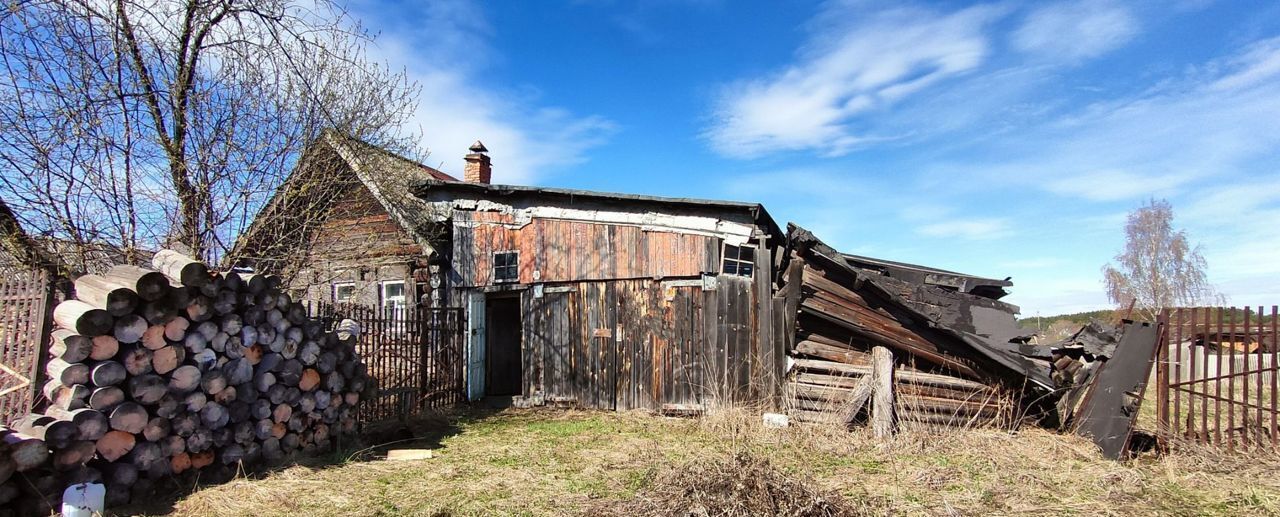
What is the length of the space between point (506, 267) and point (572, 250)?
4.43 ft

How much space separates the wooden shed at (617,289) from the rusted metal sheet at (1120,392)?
12.5 feet

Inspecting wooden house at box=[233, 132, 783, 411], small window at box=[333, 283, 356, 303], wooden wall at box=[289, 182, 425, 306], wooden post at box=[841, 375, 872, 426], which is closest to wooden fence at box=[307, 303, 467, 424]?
wooden house at box=[233, 132, 783, 411]

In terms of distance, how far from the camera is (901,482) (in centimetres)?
591

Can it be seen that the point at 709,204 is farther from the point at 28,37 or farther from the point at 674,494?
the point at 28,37

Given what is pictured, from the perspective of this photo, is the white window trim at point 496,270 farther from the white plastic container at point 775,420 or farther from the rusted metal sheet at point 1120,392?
the rusted metal sheet at point 1120,392

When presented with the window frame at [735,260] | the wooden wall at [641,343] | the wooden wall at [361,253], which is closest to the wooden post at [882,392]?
the wooden wall at [641,343]

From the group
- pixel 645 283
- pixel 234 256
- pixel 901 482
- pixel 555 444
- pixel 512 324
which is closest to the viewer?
pixel 901 482

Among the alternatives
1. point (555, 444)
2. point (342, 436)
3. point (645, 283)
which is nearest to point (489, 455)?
point (555, 444)

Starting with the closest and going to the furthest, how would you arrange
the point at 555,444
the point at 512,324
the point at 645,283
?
the point at 555,444 → the point at 645,283 → the point at 512,324

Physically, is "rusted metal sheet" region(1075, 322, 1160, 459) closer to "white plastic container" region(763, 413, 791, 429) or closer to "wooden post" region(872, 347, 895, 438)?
"wooden post" region(872, 347, 895, 438)

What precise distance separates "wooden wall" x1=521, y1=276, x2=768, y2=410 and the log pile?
4.37m

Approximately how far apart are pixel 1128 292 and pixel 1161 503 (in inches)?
1506

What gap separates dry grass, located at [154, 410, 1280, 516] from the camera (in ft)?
17.0

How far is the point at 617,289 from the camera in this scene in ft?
35.2
